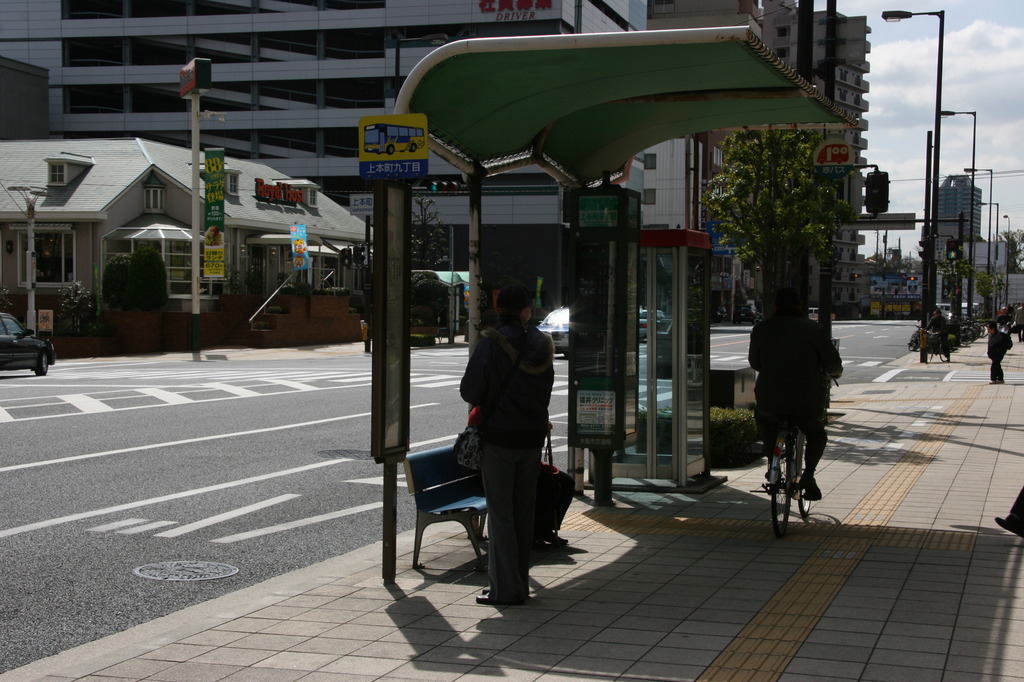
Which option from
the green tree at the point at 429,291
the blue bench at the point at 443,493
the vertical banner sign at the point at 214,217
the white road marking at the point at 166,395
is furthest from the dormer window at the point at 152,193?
the blue bench at the point at 443,493

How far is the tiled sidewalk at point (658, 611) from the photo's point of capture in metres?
4.86

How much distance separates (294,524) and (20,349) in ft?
63.6

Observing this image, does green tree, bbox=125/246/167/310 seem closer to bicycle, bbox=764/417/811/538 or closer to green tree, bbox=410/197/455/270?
green tree, bbox=410/197/455/270

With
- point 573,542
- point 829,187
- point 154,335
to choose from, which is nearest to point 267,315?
point 154,335

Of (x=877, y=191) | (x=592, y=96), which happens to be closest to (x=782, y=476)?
(x=592, y=96)

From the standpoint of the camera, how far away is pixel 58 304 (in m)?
39.7

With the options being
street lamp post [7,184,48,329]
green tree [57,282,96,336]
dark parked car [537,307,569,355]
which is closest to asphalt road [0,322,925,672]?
dark parked car [537,307,569,355]

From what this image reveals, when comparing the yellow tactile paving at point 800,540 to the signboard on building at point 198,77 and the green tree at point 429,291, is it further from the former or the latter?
the green tree at point 429,291

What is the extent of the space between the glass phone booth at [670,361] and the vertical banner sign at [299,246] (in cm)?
3451

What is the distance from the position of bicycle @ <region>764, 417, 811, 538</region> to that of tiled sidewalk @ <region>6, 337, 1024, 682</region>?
0.18 metres

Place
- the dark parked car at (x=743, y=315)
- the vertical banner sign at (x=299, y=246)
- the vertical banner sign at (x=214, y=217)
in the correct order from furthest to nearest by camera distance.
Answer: the dark parked car at (x=743, y=315)
the vertical banner sign at (x=299, y=246)
the vertical banner sign at (x=214, y=217)

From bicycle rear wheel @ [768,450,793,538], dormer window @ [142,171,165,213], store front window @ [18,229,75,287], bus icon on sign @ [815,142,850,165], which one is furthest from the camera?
dormer window @ [142,171,165,213]

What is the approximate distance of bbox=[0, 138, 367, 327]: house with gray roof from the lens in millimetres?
40812

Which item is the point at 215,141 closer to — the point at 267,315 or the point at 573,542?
the point at 267,315
